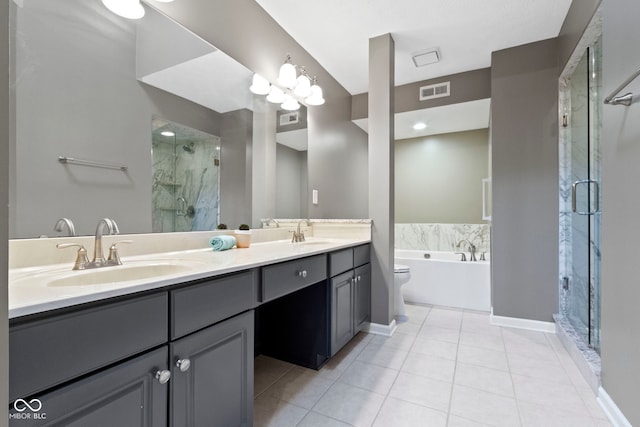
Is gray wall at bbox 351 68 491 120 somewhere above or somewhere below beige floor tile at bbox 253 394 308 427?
above

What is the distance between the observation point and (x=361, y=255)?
2271 millimetres

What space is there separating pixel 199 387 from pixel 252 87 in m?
1.84

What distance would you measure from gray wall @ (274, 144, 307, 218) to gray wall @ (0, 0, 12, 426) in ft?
6.39

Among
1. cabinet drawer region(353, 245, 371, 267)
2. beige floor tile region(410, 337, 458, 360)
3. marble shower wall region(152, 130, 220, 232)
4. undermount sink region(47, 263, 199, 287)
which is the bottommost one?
beige floor tile region(410, 337, 458, 360)

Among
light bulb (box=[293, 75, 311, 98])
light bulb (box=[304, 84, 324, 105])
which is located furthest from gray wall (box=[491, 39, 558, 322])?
light bulb (box=[293, 75, 311, 98])

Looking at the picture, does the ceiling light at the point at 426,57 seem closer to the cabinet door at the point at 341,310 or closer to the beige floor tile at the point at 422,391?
the cabinet door at the point at 341,310

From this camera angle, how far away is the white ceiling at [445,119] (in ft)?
10.3

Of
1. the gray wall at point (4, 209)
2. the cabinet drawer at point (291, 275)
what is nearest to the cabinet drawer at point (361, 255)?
the cabinet drawer at point (291, 275)

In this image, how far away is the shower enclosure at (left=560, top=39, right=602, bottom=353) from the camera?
74.5 inches

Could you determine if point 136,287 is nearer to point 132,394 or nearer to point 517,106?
point 132,394

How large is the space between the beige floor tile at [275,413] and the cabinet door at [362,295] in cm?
79

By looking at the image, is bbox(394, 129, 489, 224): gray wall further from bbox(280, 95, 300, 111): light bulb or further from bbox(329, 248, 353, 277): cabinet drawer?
bbox(329, 248, 353, 277): cabinet drawer

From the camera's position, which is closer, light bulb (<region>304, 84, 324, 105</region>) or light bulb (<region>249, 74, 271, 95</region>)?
light bulb (<region>249, 74, 271, 95</region>)

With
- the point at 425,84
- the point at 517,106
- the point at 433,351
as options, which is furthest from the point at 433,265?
the point at 425,84
